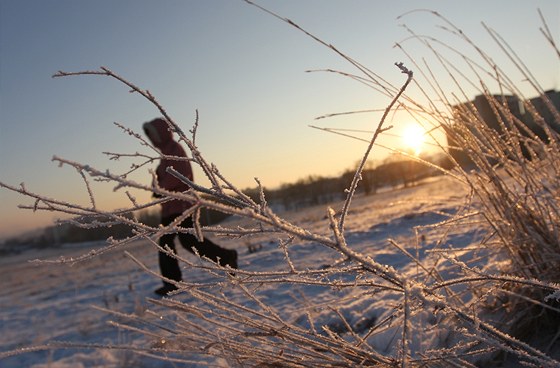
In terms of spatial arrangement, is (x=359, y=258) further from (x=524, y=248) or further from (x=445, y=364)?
(x=524, y=248)

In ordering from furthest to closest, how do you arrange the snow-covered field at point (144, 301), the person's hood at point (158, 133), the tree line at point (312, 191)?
1. the tree line at point (312, 191)
2. the person's hood at point (158, 133)
3. the snow-covered field at point (144, 301)

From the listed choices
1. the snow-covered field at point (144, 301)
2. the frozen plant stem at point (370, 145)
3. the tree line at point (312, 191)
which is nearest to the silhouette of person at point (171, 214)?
the snow-covered field at point (144, 301)

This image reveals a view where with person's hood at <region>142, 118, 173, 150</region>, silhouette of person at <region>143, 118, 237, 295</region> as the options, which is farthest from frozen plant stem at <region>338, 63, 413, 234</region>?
person's hood at <region>142, 118, 173, 150</region>

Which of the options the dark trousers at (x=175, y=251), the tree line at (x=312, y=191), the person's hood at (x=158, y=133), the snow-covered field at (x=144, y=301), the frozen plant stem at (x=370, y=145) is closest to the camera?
the frozen plant stem at (x=370, y=145)

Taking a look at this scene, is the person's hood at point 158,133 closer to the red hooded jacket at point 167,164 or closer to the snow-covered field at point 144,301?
the red hooded jacket at point 167,164

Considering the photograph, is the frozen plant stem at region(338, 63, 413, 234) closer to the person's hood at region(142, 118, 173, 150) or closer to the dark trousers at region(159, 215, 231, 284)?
the dark trousers at region(159, 215, 231, 284)

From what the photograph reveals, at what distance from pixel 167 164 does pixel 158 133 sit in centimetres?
53

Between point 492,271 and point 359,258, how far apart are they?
4.97 feet

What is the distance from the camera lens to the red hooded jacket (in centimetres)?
407

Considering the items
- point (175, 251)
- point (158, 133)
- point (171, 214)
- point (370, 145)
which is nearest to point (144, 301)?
point (175, 251)

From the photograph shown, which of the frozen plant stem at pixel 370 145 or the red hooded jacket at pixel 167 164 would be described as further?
the red hooded jacket at pixel 167 164

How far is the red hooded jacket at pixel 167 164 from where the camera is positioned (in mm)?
4070

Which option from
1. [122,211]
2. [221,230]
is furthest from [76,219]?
[221,230]

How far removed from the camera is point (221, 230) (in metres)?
0.67
